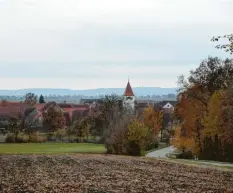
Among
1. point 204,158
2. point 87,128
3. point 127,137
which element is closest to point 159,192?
point 127,137

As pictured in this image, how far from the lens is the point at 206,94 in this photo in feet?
188

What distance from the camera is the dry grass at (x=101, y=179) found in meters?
23.1

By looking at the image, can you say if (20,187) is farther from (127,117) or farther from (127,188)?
(127,117)

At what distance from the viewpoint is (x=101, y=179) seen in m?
26.8

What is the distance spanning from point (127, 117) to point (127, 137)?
10.1 feet

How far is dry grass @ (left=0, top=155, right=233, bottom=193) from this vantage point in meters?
23.1

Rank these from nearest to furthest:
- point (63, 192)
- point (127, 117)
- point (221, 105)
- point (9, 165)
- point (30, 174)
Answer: point (63, 192)
point (30, 174)
point (9, 165)
point (221, 105)
point (127, 117)

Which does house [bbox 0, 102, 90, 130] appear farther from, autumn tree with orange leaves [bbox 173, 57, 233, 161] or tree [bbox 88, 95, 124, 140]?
autumn tree with orange leaves [bbox 173, 57, 233, 161]

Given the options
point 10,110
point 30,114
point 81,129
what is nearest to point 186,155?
point 81,129

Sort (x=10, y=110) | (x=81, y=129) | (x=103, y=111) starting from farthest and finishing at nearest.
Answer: (x=10, y=110), (x=81, y=129), (x=103, y=111)

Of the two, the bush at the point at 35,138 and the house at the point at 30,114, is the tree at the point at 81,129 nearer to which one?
the house at the point at 30,114

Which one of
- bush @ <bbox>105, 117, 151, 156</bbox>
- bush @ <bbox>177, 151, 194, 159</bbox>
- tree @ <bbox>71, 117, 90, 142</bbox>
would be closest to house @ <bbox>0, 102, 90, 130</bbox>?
tree @ <bbox>71, 117, 90, 142</bbox>

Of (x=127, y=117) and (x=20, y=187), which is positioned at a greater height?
(x=127, y=117)

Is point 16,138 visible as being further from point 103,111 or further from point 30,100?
point 30,100
